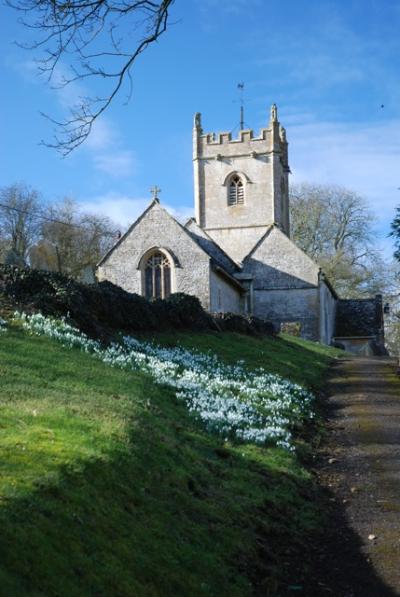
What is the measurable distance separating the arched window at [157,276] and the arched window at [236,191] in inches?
510

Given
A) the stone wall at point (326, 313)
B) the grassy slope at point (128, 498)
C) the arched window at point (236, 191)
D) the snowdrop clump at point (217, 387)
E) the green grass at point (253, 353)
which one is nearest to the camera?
the grassy slope at point (128, 498)

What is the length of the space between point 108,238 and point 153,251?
79.9 ft

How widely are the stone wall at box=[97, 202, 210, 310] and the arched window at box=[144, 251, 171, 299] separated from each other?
530 mm

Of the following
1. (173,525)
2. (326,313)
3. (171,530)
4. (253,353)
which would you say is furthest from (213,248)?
(171,530)

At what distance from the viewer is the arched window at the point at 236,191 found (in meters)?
52.1

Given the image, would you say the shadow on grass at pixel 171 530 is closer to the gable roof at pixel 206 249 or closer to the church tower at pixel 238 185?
the gable roof at pixel 206 249

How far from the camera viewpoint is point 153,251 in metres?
40.5

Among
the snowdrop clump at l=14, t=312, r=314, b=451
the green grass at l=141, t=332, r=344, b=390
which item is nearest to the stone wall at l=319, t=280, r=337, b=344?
the green grass at l=141, t=332, r=344, b=390

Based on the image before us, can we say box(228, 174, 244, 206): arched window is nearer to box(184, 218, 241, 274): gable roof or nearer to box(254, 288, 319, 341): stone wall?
box(184, 218, 241, 274): gable roof

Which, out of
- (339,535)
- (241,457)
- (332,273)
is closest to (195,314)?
(241,457)

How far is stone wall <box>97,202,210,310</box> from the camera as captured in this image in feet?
127

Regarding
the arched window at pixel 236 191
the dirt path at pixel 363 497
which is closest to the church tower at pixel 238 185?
the arched window at pixel 236 191

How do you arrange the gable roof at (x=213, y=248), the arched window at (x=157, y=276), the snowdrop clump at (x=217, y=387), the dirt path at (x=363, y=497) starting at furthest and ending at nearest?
1. the gable roof at (x=213, y=248)
2. the arched window at (x=157, y=276)
3. the snowdrop clump at (x=217, y=387)
4. the dirt path at (x=363, y=497)

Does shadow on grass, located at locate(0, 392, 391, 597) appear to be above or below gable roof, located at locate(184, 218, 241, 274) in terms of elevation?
below
